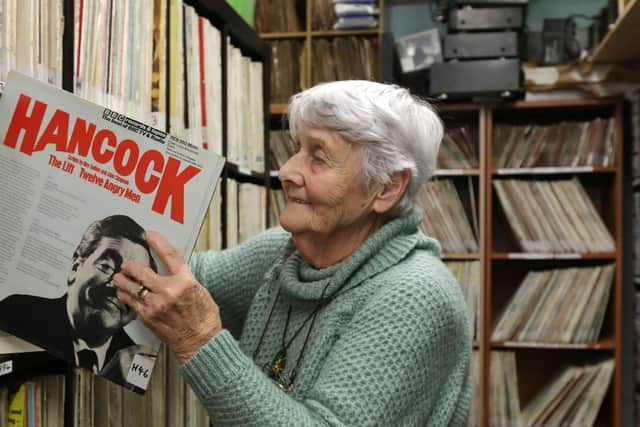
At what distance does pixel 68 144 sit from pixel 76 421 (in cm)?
50

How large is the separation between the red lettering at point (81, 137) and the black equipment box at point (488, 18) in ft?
8.15

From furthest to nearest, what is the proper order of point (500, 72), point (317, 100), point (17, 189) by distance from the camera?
1. point (500, 72)
2. point (317, 100)
3. point (17, 189)

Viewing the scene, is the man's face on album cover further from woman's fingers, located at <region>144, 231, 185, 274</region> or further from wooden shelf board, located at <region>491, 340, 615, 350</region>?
wooden shelf board, located at <region>491, 340, 615, 350</region>

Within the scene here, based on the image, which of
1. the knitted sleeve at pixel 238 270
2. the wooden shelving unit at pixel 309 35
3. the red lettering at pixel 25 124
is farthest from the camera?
the wooden shelving unit at pixel 309 35

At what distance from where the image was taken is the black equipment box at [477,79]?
9.78ft

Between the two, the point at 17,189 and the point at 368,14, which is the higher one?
the point at 368,14

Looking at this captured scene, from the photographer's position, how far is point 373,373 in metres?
1.03

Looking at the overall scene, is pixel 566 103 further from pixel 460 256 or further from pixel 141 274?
pixel 141 274

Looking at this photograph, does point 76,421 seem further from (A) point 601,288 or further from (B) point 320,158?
(A) point 601,288

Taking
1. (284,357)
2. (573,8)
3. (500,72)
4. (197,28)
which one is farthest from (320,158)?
(573,8)

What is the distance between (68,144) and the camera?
3.01ft

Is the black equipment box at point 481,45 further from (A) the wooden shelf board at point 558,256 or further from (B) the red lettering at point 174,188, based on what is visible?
(B) the red lettering at point 174,188

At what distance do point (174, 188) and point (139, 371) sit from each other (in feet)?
0.91

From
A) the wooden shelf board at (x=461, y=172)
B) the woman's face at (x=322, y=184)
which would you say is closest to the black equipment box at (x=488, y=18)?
the wooden shelf board at (x=461, y=172)
